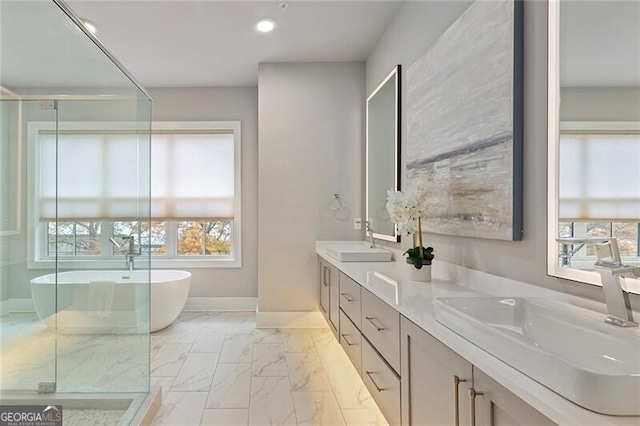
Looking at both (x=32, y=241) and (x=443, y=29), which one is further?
(x=443, y=29)

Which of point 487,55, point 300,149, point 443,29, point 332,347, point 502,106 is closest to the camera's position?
point 502,106

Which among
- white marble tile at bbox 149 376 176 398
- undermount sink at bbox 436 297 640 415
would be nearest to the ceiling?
undermount sink at bbox 436 297 640 415

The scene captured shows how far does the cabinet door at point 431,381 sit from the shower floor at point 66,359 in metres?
1.66

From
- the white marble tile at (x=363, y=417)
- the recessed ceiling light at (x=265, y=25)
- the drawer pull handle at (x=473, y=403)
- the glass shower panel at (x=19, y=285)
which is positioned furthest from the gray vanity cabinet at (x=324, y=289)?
the drawer pull handle at (x=473, y=403)

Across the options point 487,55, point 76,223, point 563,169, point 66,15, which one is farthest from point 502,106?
point 76,223

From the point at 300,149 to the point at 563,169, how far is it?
2857 mm

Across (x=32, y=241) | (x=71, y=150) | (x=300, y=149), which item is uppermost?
(x=300, y=149)

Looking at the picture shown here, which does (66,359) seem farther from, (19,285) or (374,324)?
(374,324)

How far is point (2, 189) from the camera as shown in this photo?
1.66 metres

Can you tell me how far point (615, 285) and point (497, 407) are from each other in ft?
1.49

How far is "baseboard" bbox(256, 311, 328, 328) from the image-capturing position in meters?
3.85

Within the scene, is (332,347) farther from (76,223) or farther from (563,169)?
(563,169)

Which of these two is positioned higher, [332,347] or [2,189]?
[2,189]

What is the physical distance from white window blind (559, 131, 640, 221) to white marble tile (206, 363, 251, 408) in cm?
207
